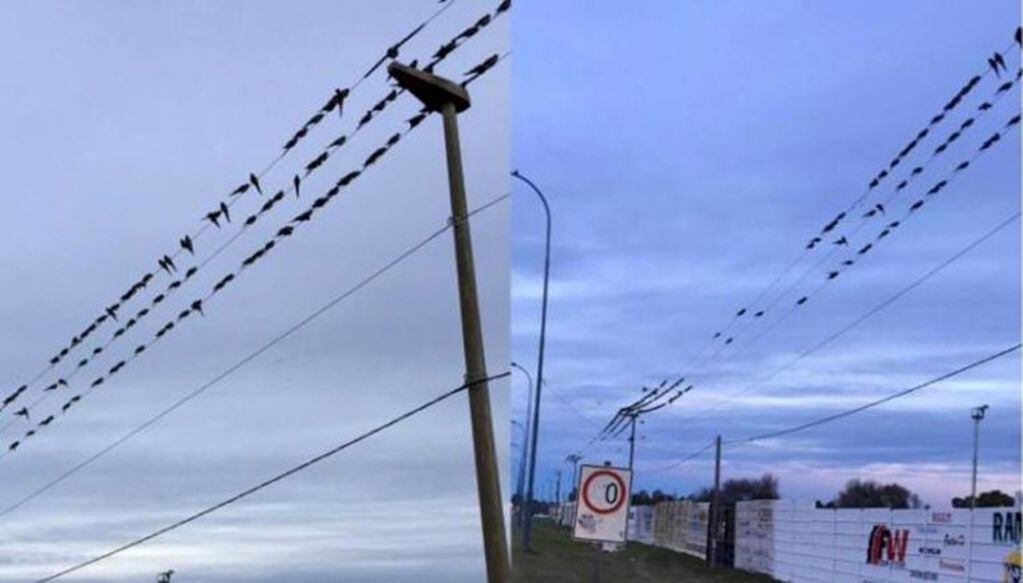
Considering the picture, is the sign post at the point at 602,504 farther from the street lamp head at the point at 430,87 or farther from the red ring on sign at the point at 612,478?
the street lamp head at the point at 430,87

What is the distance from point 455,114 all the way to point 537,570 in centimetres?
2575

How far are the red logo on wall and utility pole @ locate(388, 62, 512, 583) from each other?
2311 cm

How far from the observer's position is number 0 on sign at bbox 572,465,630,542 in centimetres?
1318

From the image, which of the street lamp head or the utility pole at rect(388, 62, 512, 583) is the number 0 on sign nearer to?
the utility pole at rect(388, 62, 512, 583)

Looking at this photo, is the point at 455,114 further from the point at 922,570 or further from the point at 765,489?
the point at 765,489

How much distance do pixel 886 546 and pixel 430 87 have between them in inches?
993

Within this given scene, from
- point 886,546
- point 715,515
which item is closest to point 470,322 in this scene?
point 886,546

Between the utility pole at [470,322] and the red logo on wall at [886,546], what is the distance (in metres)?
23.1

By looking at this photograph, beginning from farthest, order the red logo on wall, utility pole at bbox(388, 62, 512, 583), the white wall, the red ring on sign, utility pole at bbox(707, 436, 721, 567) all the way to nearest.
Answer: utility pole at bbox(707, 436, 721, 567) → the red logo on wall → the white wall → the red ring on sign → utility pole at bbox(388, 62, 512, 583)

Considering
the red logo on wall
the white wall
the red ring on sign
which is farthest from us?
the red logo on wall

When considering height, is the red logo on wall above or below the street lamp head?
below

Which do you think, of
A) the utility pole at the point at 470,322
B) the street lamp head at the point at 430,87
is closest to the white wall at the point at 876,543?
the utility pole at the point at 470,322

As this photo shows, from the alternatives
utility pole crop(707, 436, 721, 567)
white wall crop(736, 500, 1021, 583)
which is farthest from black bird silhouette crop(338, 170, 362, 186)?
utility pole crop(707, 436, 721, 567)

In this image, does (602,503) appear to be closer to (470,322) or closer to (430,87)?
(470,322)
